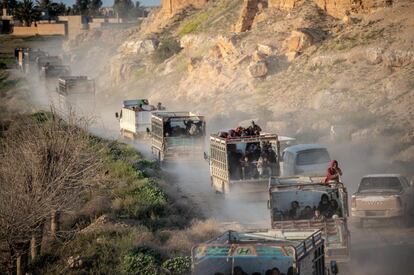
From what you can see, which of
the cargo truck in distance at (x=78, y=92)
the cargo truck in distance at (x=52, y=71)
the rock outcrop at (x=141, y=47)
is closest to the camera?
the cargo truck in distance at (x=78, y=92)

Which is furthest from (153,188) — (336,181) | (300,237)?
(300,237)

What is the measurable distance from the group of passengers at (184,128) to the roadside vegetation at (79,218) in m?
4.70

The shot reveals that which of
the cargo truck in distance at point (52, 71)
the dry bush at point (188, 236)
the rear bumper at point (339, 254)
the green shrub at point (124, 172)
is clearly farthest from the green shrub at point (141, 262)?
the cargo truck in distance at point (52, 71)

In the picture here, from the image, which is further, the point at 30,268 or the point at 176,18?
the point at 176,18

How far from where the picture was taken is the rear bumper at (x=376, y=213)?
85.8 ft

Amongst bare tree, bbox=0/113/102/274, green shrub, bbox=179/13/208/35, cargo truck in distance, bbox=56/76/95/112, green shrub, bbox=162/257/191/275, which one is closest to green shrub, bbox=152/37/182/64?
green shrub, bbox=179/13/208/35

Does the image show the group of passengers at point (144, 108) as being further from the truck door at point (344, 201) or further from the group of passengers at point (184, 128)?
the truck door at point (344, 201)

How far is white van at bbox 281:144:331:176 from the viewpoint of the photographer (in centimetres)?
3080

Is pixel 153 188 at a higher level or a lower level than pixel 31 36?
lower

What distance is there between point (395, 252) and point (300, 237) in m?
5.86

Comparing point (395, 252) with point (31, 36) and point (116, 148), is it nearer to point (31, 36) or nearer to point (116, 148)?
point (116, 148)

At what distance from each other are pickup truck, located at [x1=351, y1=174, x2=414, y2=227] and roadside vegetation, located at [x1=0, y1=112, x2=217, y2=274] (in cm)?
426

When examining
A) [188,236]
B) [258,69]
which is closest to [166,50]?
[258,69]

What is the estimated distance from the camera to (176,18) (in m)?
89.8
